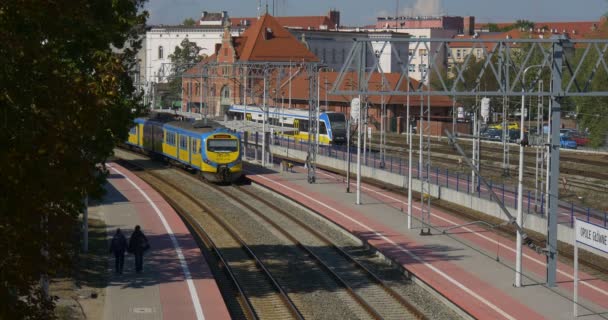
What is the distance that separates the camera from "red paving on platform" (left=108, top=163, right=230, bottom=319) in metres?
18.1

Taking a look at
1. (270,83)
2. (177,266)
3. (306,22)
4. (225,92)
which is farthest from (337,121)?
(306,22)

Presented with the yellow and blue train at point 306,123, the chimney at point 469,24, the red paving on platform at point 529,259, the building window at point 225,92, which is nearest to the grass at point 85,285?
the red paving on platform at point 529,259

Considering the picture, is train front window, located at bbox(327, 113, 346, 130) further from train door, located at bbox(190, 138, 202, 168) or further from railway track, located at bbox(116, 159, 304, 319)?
railway track, located at bbox(116, 159, 304, 319)

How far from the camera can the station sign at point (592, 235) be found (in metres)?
18.3

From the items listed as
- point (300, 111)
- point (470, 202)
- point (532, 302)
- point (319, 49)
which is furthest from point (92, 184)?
point (319, 49)

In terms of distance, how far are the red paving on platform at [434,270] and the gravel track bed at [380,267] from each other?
257 mm

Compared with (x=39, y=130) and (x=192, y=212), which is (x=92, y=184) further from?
(x=192, y=212)

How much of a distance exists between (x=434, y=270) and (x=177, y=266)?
6.48 meters

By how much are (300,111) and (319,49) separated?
4894 centimetres

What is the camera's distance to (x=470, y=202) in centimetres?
3466

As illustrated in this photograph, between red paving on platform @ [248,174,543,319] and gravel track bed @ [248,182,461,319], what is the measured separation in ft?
0.84

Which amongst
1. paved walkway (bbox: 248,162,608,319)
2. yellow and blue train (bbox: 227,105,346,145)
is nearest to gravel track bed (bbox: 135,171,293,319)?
paved walkway (bbox: 248,162,608,319)

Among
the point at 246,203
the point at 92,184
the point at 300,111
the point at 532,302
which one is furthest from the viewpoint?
the point at 300,111

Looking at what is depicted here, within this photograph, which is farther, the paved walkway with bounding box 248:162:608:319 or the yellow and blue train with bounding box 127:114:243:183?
the yellow and blue train with bounding box 127:114:243:183
